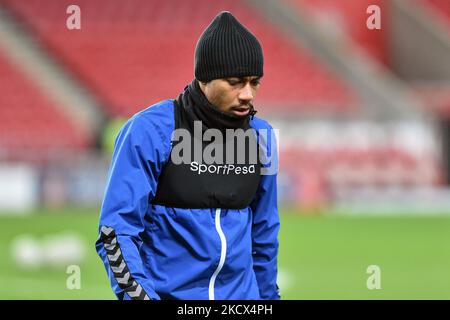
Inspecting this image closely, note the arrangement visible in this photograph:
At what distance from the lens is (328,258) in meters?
14.2

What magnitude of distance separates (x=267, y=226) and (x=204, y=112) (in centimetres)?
57

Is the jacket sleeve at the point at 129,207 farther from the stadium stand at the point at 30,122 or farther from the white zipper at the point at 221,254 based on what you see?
the stadium stand at the point at 30,122

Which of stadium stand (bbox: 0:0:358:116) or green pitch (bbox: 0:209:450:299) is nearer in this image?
green pitch (bbox: 0:209:450:299)

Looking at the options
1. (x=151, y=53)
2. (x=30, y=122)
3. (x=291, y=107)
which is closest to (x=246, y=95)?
(x=30, y=122)

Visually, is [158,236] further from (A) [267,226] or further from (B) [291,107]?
(B) [291,107]

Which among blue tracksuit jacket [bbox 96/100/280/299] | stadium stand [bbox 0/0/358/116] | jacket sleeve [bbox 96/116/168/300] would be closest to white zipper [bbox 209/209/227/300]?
blue tracksuit jacket [bbox 96/100/280/299]

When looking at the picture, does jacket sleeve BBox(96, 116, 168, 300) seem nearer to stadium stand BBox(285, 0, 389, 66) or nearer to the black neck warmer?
the black neck warmer

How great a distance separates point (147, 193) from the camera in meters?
4.00

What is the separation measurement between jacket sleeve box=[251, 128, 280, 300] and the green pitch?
570cm

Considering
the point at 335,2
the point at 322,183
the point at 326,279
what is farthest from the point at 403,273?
the point at 335,2

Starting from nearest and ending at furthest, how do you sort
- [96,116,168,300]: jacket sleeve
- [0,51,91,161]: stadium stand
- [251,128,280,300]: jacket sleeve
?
[96,116,168,300]: jacket sleeve
[251,128,280,300]: jacket sleeve
[0,51,91,161]: stadium stand

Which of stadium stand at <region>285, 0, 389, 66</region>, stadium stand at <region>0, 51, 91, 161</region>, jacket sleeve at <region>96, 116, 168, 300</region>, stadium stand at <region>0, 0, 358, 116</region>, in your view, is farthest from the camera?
stadium stand at <region>285, 0, 389, 66</region>

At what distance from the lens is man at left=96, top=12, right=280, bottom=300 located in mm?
3984
